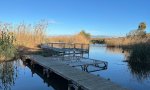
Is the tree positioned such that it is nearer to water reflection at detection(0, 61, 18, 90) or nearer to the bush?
the bush

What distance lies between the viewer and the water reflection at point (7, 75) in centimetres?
1189

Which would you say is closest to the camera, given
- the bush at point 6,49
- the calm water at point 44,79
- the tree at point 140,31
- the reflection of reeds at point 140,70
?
the calm water at point 44,79

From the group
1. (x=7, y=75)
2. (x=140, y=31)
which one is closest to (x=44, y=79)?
(x=7, y=75)

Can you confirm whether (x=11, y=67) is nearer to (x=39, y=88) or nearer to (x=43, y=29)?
(x=39, y=88)

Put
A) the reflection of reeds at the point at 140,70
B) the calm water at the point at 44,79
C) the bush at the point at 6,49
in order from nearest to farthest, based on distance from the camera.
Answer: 1. the calm water at the point at 44,79
2. the reflection of reeds at the point at 140,70
3. the bush at the point at 6,49

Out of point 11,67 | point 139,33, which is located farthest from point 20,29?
point 139,33

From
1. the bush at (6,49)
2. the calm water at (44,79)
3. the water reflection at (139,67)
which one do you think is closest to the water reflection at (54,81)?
the calm water at (44,79)

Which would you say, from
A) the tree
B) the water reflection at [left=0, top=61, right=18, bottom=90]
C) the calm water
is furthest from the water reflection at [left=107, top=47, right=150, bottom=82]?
the tree

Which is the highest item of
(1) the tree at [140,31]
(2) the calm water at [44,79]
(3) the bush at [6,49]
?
(1) the tree at [140,31]

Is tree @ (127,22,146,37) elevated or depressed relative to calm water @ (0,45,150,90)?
elevated

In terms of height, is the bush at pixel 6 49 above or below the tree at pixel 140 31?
below

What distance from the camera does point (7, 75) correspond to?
14078 millimetres

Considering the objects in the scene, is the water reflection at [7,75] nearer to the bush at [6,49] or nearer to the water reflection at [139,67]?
the bush at [6,49]

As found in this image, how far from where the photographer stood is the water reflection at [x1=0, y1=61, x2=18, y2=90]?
11892 millimetres
